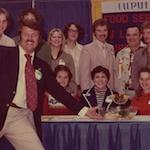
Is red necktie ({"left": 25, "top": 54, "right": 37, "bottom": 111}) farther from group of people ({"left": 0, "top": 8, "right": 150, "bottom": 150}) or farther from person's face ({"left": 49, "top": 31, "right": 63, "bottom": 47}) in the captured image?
person's face ({"left": 49, "top": 31, "right": 63, "bottom": 47})

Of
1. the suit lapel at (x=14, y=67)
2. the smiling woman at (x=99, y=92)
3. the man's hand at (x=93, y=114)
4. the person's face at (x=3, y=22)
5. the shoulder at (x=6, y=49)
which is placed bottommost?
the man's hand at (x=93, y=114)

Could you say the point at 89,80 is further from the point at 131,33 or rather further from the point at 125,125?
the point at 125,125

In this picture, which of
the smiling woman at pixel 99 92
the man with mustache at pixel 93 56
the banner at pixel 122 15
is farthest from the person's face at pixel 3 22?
the banner at pixel 122 15

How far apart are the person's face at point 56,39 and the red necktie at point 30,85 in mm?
1597

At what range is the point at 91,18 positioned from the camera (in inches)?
271

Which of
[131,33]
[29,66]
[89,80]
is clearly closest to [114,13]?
[131,33]

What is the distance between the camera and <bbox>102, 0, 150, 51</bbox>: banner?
650 centimetres

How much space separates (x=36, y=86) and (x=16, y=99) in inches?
10.7

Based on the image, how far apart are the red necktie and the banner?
292cm

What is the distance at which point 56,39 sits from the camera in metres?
5.32

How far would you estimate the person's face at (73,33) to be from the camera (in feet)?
18.2

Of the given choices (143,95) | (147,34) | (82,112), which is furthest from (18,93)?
(147,34)

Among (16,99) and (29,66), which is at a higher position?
(29,66)

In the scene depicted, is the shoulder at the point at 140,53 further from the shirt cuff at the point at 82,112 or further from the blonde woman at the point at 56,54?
the shirt cuff at the point at 82,112
